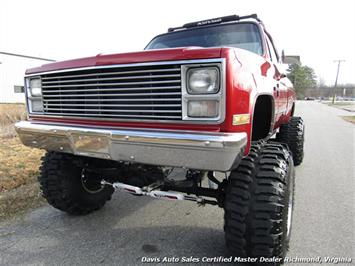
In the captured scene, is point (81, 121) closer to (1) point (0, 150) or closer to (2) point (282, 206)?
(2) point (282, 206)

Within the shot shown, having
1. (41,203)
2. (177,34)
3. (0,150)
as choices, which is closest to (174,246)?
(41,203)

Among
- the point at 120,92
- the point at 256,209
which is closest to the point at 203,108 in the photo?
the point at 120,92

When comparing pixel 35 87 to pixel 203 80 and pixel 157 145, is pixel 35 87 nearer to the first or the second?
pixel 157 145

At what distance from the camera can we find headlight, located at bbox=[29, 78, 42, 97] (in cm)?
305

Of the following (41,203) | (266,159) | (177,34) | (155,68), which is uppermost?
(177,34)

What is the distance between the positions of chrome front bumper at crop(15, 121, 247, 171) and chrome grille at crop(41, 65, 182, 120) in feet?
0.49

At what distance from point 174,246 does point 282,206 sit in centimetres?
115

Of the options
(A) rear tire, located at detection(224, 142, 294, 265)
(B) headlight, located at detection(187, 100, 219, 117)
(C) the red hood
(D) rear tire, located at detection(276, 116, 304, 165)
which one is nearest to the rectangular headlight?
(C) the red hood

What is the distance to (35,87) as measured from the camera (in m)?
3.10

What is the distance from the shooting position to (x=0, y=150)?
657 centimetres

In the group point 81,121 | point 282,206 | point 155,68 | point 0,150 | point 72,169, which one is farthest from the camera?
point 0,150

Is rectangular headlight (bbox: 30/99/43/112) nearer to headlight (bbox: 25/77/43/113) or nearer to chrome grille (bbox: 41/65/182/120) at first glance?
headlight (bbox: 25/77/43/113)

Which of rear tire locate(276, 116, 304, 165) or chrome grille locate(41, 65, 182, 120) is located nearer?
chrome grille locate(41, 65, 182, 120)

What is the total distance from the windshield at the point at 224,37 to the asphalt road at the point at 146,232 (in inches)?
79.5
